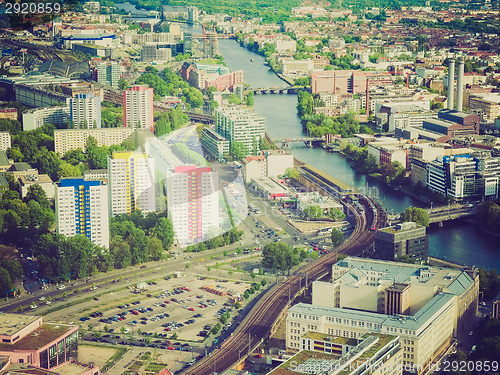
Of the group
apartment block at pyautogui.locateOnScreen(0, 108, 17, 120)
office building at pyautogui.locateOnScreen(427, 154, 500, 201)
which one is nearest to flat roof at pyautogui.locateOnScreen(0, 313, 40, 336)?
office building at pyautogui.locateOnScreen(427, 154, 500, 201)

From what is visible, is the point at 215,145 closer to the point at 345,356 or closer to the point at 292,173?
the point at 292,173

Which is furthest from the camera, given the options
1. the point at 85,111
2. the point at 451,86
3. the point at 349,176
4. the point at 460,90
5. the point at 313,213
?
the point at 451,86

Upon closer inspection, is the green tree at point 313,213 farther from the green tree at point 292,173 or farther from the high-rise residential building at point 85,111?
the high-rise residential building at point 85,111

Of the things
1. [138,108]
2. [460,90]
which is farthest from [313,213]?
[460,90]

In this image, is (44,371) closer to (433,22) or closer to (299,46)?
(299,46)

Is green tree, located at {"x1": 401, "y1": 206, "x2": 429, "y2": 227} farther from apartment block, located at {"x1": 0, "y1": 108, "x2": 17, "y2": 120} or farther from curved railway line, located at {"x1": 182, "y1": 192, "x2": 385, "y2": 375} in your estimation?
apartment block, located at {"x1": 0, "y1": 108, "x2": 17, "y2": 120}

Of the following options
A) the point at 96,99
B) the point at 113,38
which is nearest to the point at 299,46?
the point at 113,38
